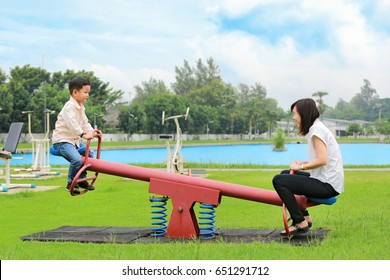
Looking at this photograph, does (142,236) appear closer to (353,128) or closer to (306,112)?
(306,112)

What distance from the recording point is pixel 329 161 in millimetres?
4785

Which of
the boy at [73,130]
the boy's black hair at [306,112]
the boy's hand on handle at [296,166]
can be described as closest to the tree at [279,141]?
the boy at [73,130]

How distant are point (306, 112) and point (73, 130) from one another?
1974 mm

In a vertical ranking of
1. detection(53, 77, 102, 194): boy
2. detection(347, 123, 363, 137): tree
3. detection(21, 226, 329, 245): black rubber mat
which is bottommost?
detection(21, 226, 329, 245): black rubber mat

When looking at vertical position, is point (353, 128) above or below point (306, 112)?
above

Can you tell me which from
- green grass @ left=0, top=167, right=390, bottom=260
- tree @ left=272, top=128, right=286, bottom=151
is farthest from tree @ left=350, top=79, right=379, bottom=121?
green grass @ left=0, top=167, right=390, bottom=260

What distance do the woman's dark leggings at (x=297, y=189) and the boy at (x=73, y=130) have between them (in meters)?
1.61

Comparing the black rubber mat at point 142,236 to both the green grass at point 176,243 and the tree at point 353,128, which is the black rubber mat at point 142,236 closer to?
the green grass at point 176,243

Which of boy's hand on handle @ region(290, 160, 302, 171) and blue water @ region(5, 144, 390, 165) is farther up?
boy's hand on handle @ region(290, 160, 302, 171)

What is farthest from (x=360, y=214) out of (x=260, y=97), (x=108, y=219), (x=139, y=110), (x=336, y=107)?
(x=336, y=107)

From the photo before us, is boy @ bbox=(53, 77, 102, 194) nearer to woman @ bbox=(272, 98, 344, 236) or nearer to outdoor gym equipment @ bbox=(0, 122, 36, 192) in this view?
woman @ bbox=(272, 98, 344, 236)

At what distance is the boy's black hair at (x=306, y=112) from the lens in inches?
192

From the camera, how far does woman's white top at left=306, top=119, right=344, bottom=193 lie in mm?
4738

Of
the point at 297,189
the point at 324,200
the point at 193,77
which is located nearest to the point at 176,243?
the point at 297,189
